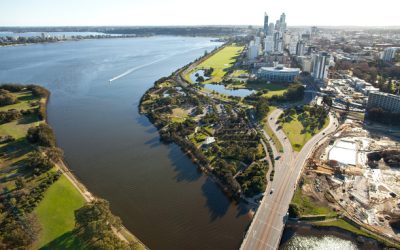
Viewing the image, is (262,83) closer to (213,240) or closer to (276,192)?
(276,192)

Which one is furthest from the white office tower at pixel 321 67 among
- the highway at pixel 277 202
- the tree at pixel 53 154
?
the tree at pixel 53 154

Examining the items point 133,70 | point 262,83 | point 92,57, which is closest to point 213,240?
point 262,83

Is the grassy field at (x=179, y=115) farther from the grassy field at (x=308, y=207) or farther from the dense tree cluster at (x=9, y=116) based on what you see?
the dense tree cluster at (x=9, y=116)

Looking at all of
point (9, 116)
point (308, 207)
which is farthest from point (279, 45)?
point (308, 207)

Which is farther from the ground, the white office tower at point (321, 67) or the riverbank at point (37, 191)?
the white office tower at point (321, 67)

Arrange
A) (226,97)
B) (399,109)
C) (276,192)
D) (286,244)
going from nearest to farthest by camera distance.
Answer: (286,244), (276,192), (399,109), (226,97)

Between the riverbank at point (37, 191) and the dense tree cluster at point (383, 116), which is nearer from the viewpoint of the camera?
the riverbank at point (37, 191)

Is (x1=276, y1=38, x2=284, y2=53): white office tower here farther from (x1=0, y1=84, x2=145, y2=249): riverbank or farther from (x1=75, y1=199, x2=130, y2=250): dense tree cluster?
(x1=75, y1=199, x2=130, y2=250): dense tree cluster
